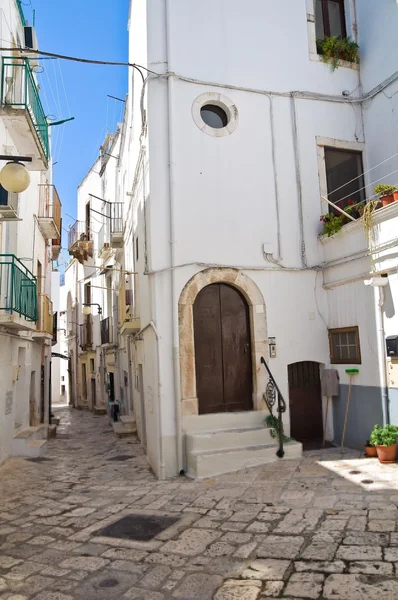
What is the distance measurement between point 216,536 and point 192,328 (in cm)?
406

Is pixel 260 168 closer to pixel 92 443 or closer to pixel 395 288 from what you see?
pixel 395 288

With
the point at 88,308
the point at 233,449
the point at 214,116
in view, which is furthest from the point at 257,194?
the point at 88,308

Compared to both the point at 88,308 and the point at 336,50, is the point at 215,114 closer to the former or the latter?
the point at 336,50

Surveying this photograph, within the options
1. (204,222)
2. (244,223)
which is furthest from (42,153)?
(244,223)

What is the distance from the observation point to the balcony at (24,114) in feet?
25.3

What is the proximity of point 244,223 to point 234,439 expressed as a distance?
4.07 meters

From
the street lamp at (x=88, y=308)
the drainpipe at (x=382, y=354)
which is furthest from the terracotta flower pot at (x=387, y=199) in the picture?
the street lamp at (x=88, y=308)

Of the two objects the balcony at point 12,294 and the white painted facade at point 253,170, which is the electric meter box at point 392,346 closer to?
the white painted facade at point 253,170

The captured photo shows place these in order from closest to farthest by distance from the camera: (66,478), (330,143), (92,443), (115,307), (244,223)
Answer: (66,478)
(244,223)
(330,143)
(92,443)
(115,307)

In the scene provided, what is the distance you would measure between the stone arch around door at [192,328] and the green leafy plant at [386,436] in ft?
6.80

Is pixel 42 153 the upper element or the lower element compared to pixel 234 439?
upper

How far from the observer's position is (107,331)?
19.8 meters

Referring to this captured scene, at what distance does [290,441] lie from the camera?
8742mm

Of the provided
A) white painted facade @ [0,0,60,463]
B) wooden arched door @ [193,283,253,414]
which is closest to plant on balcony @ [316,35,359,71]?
wooden arched door @ [193,283,253,414]
